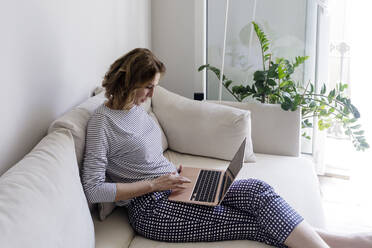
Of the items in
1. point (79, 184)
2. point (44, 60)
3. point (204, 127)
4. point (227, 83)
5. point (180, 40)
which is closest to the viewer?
point (79, 184)

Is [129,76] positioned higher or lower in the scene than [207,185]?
higher

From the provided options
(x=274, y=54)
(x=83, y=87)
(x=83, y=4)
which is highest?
(x=83, y=4)

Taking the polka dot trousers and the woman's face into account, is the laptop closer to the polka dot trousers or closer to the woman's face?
the polka dot trousers

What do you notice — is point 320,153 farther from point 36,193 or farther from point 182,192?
point 36,193

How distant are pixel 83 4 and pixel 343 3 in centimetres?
185

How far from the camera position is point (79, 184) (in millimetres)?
1359

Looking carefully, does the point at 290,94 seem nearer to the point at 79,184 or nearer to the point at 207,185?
the point at 207,185

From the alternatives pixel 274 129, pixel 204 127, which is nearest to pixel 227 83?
pixel 274 129

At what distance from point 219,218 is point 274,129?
3.34 feet

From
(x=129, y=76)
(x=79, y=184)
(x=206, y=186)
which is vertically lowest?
(x=206, y=186)

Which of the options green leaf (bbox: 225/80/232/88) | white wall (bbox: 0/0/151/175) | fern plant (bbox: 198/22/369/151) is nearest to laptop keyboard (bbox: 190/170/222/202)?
white wall (bbox: 0/0/151/175)

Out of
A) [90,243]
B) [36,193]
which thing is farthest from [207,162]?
[36,193]

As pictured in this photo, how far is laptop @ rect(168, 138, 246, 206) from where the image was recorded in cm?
155

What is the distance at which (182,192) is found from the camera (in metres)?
1.61
